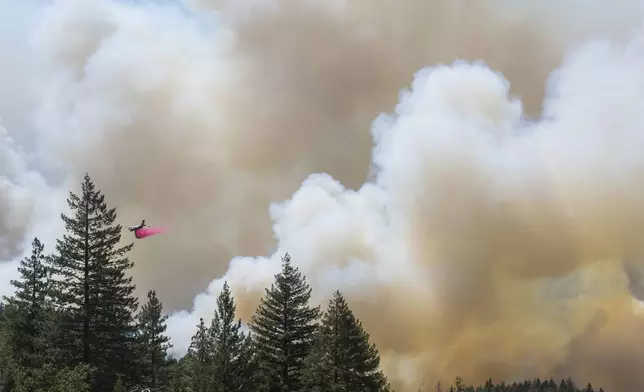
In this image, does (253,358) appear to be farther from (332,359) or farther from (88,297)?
(88,297)

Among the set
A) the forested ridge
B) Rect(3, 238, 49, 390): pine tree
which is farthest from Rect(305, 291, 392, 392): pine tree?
Rect(3, 238, 49, 390): pine tree

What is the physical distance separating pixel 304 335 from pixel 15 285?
30143 mm

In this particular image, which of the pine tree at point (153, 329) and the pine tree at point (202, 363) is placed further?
the pine tree at point (153, 329)

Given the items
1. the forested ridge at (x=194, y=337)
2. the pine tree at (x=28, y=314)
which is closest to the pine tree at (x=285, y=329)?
the forested ridge at (x=194, y=337)

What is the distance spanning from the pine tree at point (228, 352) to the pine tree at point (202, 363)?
440 mm

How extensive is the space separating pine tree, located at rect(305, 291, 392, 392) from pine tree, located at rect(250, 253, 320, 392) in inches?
84.5

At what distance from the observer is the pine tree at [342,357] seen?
47.8m

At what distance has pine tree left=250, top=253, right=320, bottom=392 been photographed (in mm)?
51188

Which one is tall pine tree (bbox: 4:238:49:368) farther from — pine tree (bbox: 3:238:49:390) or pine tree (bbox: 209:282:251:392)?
pine tree (bbox: 209:282:251:392)

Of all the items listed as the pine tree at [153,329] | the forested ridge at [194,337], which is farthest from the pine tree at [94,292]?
the pine tree at [153,329]

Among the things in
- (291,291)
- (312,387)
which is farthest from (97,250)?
(312,387)

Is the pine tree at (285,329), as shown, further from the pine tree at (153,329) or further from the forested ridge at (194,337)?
the pine tree at (153,329)

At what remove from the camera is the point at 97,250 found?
4797cm

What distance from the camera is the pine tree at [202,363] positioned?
39.4 meters
